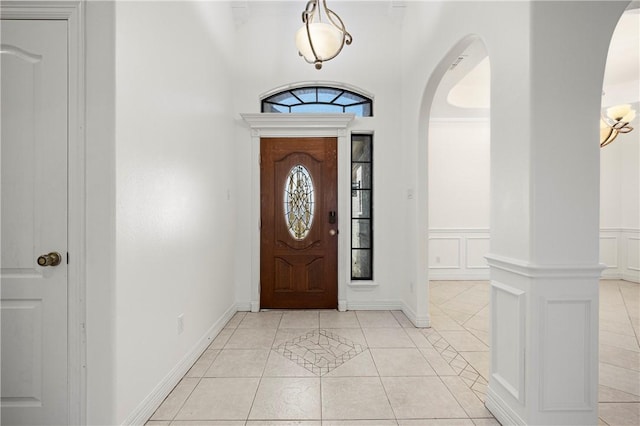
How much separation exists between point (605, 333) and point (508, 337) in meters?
2.36

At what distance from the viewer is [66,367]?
5.51ft

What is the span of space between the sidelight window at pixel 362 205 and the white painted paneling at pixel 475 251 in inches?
105

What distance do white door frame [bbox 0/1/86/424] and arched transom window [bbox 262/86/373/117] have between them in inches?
105

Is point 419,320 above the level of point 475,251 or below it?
below

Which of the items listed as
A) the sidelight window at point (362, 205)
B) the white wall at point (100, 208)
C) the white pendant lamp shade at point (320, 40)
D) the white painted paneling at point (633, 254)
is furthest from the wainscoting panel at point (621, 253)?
the white wall at point (100, 208)

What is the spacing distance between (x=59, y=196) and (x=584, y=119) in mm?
2876

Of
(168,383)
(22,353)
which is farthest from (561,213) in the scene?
(22,353)

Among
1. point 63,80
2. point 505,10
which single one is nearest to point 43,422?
point 63,80

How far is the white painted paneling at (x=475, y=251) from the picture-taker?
576cm

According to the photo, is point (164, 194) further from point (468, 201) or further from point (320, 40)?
point (468, 201)

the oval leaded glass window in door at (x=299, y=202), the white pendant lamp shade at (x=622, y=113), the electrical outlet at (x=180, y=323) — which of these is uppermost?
the white pendant lamp shade at (x=622, y=113)

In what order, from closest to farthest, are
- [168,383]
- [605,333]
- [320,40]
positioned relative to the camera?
[168,383], [320,40], [605,333]

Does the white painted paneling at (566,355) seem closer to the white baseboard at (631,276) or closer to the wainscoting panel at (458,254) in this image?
the wainscoting panel at (458,254)

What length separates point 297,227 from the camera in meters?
4.07
